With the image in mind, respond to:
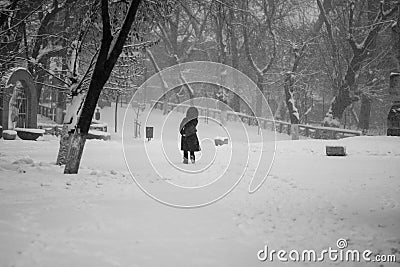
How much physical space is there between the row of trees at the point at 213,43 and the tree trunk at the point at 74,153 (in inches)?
1.0

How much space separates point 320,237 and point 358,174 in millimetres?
5327

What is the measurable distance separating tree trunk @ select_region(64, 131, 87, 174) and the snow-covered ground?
308 millimetres

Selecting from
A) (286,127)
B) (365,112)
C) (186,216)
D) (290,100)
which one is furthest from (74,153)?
(365,112)

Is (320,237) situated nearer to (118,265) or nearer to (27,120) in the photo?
(118,265)

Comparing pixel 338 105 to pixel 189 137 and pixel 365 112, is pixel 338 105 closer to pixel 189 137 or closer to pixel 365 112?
pixel 365 112

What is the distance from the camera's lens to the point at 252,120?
38.5 meters

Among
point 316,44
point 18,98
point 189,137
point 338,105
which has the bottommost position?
point 189,137

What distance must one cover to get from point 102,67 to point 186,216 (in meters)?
4.85

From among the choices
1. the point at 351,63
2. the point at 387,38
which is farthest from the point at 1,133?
the point at 387,38

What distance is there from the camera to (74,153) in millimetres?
10414

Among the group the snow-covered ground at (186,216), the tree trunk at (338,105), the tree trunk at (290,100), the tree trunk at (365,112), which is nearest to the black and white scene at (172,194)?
the snow-covered ground at (186,216)

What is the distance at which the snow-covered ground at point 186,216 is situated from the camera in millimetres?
5496

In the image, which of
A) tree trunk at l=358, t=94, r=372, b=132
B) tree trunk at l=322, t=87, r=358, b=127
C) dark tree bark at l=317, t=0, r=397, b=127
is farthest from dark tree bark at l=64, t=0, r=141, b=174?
tree trunk at l=358, t=94, r=372, b=132

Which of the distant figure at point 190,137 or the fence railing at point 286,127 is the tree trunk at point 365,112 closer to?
the fence railing at point 286,127
